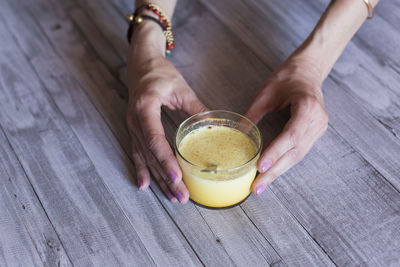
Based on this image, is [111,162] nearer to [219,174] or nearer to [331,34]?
[219,174]

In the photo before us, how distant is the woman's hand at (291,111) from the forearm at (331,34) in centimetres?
5

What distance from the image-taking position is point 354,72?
145 cm

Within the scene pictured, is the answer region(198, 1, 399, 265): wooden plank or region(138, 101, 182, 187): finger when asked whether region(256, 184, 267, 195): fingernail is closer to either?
region(198, 1, 399, 265): wooden plank

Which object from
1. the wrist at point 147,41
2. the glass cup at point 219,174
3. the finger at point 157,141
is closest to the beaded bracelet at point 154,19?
the wrist at point 147,41

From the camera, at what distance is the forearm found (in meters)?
1.32

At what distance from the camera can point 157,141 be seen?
108 cm

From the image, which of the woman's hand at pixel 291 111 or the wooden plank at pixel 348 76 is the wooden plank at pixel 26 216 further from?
the wooden plank at pixel 348 76

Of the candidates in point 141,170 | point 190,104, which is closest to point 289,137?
point 190,104

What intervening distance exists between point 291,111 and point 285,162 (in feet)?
0.48

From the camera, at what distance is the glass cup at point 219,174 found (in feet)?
3.12

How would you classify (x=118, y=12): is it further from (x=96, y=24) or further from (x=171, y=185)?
(x=171, y=185)

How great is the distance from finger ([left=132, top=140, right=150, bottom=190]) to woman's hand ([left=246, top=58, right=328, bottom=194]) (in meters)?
0.29

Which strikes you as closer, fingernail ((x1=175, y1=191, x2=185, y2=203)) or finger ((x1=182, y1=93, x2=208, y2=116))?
fingernail ((x1=175, y1=191, x2=185, y2=203))

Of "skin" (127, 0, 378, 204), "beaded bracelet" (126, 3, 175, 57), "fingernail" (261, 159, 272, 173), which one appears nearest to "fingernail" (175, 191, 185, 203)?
"skin" (127, 0, 378, 204)
